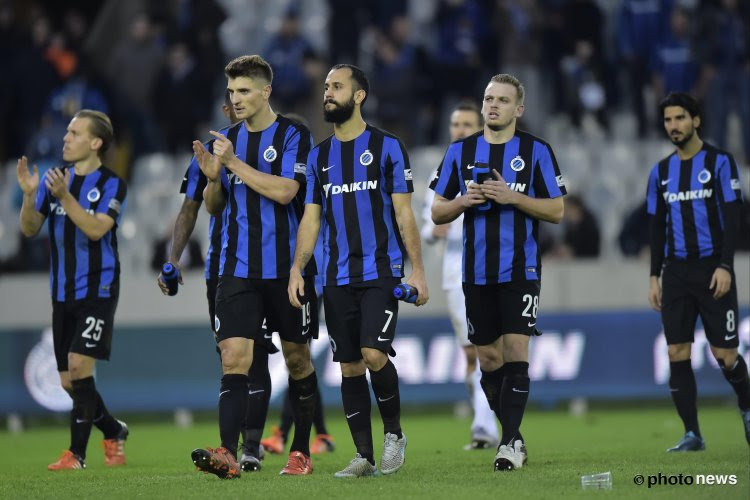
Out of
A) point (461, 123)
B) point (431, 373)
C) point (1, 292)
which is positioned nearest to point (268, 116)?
point (461, 123)

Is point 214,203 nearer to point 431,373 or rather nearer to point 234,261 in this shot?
point 234,261

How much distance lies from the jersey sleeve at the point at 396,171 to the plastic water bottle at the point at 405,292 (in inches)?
24.3

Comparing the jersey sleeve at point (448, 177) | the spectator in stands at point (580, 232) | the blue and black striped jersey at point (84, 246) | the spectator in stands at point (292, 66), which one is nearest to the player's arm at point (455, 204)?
the jersey sleeve at point (448, 177)

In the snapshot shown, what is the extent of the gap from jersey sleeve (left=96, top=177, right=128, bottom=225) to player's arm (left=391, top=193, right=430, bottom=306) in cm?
234

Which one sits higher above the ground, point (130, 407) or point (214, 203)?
point (214, 203)

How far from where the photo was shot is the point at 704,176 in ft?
29.3

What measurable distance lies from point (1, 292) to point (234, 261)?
7912mm

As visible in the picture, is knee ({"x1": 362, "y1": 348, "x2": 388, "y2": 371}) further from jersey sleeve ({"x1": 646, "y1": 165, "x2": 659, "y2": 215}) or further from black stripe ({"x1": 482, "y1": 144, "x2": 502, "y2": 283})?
jersey sleeve ({"x1": 646, "y1": 165, "x2": 659, "y2": 215})

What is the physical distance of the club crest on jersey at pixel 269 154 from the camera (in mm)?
7615

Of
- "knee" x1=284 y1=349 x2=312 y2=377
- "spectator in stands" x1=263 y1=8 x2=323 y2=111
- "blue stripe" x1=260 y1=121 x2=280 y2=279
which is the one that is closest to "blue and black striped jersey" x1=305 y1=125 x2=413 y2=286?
"blue stripe" x1=260 y1=121 x2=280 y2=279

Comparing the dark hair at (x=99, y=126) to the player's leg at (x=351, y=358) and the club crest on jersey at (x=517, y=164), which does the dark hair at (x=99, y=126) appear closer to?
the player's leg at (x=351, y=358)

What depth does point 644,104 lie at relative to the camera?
17.5m

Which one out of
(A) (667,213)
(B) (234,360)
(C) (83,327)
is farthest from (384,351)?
(A) (667,213)

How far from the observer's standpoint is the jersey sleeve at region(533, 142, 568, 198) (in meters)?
7.89
